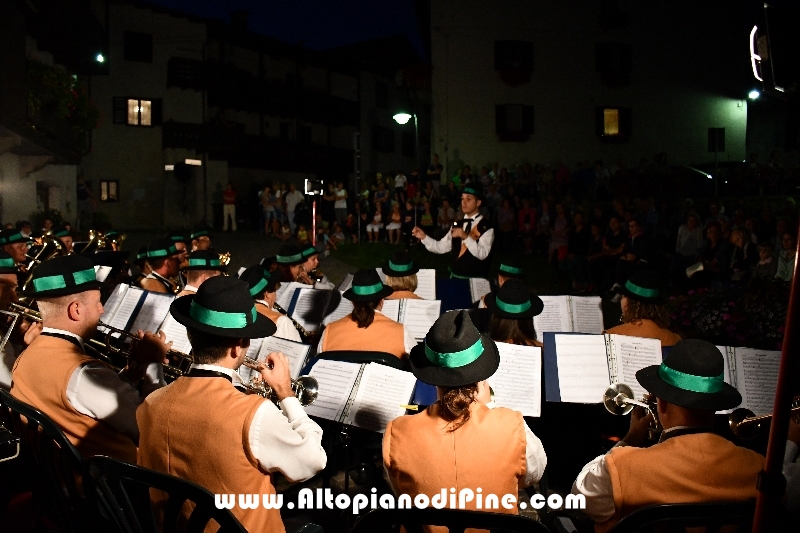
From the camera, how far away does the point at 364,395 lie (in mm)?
4391

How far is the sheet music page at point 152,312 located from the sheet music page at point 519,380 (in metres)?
3.24

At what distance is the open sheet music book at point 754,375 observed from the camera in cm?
464

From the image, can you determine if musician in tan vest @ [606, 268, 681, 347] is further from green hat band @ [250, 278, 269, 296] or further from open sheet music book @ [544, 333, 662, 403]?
green hat band @ [250, 278, 269, 296]

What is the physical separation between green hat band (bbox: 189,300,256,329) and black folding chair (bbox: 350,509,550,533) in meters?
1.28

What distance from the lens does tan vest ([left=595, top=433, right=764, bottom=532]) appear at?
9.22 feet

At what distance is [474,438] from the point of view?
308 cm

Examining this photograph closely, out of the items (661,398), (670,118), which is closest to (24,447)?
(661,398)

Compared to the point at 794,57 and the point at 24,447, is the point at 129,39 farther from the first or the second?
the point at 794,57

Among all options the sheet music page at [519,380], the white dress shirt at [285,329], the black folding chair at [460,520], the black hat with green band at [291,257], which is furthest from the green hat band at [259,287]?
the black folding chair at [460,520]

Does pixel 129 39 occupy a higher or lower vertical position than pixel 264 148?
higher

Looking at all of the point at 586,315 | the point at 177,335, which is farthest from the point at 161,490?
the point at 586,315

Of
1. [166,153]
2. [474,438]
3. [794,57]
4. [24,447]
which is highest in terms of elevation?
[166,153]

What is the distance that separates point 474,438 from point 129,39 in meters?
33.0

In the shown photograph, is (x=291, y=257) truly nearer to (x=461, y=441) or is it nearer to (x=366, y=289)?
(x=366, y=289)
